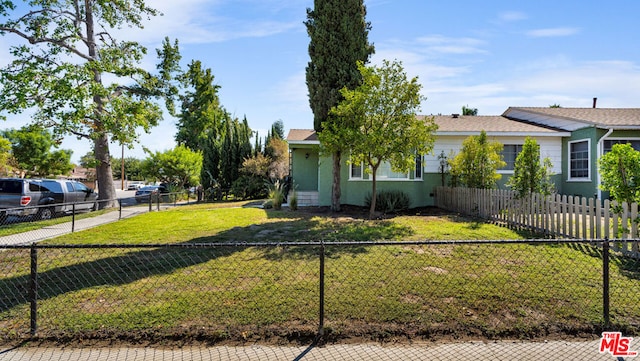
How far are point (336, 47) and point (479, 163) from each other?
611 cm

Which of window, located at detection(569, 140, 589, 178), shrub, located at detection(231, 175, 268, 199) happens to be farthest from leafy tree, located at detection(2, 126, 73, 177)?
window, located at detection(569, 140, 589, 178)

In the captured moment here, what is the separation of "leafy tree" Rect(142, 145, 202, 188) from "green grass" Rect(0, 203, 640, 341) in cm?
1802

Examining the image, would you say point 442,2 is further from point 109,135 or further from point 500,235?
point 109,135

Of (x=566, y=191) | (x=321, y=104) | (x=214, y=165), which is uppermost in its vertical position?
(x=321, y=104)

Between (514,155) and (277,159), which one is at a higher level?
(277,159)

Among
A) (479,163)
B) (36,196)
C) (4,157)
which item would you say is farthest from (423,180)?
(4,157)

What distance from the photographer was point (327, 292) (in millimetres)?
4699

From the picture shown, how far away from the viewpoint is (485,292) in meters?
4.68

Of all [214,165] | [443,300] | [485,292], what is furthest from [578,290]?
[214,165]

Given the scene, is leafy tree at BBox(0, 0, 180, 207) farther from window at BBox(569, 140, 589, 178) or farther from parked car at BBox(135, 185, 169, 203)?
window at BBox(569, 140, 589, 178)

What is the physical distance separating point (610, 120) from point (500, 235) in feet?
33.3

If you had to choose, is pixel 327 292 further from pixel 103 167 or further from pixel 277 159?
pixel 277 159

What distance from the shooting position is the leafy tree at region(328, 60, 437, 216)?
10.6 metres

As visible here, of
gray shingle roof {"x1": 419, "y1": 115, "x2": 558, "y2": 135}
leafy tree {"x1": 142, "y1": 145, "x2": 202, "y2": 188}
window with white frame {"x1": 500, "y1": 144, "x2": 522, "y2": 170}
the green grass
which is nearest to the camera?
the green grass
